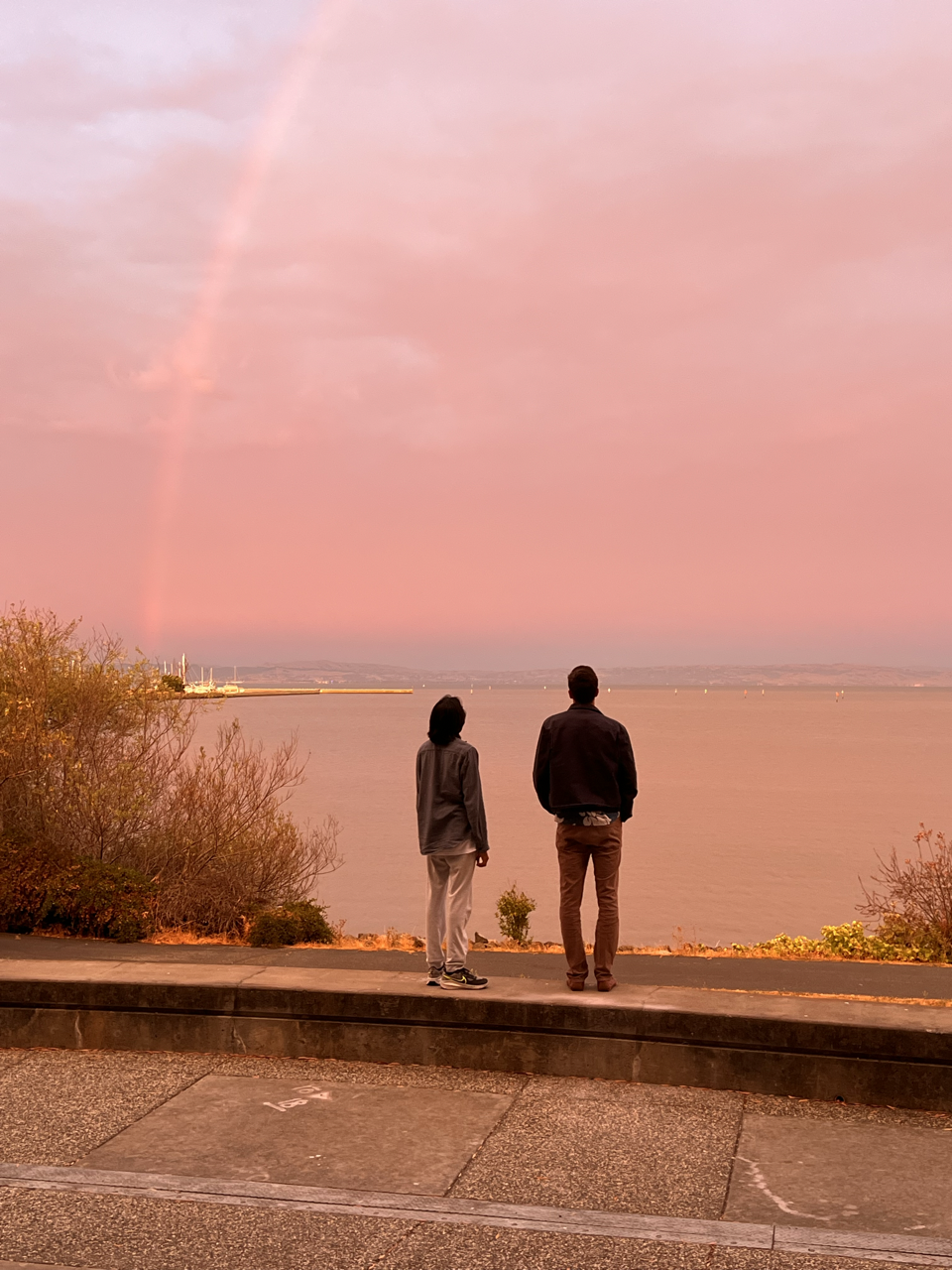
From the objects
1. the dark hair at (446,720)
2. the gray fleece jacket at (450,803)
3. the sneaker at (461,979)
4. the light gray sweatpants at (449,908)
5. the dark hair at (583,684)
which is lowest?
the sneaker at (461,979)

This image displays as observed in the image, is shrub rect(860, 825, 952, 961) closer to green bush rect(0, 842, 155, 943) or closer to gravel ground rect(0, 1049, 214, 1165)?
green bush rect(0, 842, 155, 943)

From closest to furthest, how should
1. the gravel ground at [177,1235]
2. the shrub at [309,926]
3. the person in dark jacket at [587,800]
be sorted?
1. the gravel ground at [177,1235]
2. the person in dark jacket at [587,800]
3. the shrub at [309,926]

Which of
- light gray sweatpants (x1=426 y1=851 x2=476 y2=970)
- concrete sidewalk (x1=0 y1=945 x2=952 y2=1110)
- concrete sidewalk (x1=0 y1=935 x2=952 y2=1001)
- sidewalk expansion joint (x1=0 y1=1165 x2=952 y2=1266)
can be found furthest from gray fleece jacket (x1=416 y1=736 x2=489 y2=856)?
sidewalk expansion joint (x1=0 y1=1165 x2=952 y2=1266)

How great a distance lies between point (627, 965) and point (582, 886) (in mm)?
1420

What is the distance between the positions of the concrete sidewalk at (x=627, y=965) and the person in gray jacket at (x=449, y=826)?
0.74 m

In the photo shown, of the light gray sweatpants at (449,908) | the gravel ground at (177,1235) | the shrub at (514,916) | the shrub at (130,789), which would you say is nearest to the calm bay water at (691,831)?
the shrub at (130,789)

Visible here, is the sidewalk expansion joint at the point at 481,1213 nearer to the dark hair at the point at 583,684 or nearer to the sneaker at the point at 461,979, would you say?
the sneaker at the point at 461,979

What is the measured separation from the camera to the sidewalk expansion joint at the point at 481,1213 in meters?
4.45

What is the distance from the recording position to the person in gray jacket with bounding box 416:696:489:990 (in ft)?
25.0

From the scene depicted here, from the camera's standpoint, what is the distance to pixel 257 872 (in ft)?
45.1

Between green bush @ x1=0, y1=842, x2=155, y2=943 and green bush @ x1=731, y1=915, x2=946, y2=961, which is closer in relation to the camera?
green bush @ x1=0, y1=842, x2=155, y2=943

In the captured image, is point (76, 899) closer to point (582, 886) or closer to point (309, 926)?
point (309, 926)

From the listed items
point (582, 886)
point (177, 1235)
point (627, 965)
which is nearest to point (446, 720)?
point (582, 886)

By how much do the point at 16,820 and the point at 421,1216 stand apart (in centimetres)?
935
